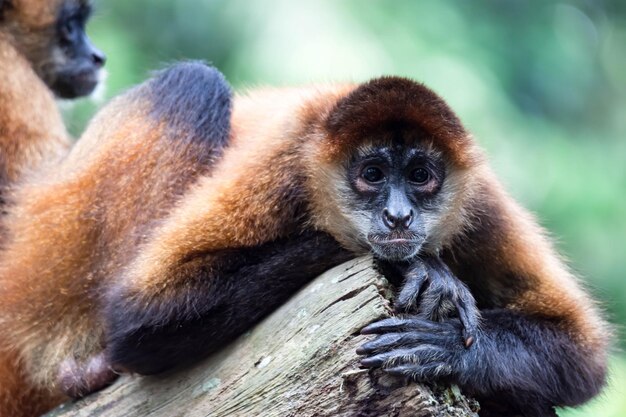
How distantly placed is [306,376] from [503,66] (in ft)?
31.4

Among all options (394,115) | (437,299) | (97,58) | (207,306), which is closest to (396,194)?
(394,115)

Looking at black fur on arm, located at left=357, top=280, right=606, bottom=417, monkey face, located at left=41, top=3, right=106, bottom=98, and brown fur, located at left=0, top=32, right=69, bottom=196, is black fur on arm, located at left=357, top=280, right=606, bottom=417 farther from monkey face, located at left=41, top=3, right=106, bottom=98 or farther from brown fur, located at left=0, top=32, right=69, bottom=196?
monkey face, located at left=41, top=3, right=106, bottom=98

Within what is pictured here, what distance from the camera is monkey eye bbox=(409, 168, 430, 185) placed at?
567 centimetres

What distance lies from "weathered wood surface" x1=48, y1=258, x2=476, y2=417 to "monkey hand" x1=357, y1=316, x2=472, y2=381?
71 mm

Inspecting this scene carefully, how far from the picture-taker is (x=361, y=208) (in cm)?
574

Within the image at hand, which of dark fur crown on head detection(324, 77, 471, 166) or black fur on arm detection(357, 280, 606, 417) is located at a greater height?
dark fur crown on head detection(324, 77, 471, 166)

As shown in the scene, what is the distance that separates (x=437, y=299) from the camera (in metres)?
5.18

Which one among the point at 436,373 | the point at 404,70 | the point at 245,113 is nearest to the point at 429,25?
the point at 404,70

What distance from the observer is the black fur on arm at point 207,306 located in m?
5.59

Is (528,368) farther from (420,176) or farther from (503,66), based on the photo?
(503,66)

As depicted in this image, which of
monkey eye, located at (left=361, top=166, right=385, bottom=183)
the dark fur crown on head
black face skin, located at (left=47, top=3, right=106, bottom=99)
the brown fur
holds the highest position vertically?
black face skin, located at (left=47, top=3, right=106, bottom=99)

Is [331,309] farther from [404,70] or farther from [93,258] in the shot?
[404,70]

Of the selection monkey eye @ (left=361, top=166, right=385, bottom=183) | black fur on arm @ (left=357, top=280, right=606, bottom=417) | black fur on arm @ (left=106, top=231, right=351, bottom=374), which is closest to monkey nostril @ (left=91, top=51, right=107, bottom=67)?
black fur on arm @ (left=106, top=231, right=351, bottom=374)

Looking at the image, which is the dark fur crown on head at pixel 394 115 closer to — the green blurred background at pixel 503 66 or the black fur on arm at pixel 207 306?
the black fur on arm at pixel 207 306
